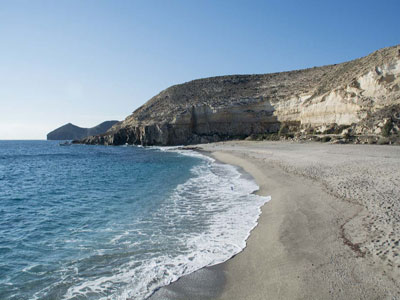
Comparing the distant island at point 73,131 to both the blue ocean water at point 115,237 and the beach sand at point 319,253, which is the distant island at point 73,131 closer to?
the blue ocean water at point 115,237

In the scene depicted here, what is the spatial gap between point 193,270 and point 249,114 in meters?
45.3

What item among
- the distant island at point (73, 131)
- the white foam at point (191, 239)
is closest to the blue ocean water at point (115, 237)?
the white foam at point (191, 239)

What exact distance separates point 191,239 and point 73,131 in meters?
200

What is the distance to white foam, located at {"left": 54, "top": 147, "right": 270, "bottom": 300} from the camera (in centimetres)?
474

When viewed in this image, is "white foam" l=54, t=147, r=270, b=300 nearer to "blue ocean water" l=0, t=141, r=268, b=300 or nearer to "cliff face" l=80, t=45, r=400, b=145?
"blue ocean water" l=0, t=141, r=268, b=300

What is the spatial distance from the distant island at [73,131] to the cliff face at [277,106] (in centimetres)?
10211

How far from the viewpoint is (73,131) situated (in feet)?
605

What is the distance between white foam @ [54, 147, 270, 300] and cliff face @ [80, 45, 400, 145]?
19.9 meters

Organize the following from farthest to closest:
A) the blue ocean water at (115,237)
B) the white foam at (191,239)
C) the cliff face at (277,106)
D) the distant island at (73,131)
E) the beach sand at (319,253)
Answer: the distant island at (73,131), the cliff face at (277,106), the blue ocean water at (115,237), the white foam at (191,239), the beach sand at (319,253)

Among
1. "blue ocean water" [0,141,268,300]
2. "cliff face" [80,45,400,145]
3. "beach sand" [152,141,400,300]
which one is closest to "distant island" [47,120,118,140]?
"cliff face" [80,45,400,145]

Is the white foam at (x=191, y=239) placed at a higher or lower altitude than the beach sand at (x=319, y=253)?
lower

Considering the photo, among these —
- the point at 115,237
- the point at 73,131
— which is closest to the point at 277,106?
the point at 115,237

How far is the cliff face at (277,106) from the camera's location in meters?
26.4

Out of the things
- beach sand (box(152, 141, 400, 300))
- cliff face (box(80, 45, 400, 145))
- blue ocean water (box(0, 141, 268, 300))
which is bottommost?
blue ocean water (box(0, 141, 268, 300))
